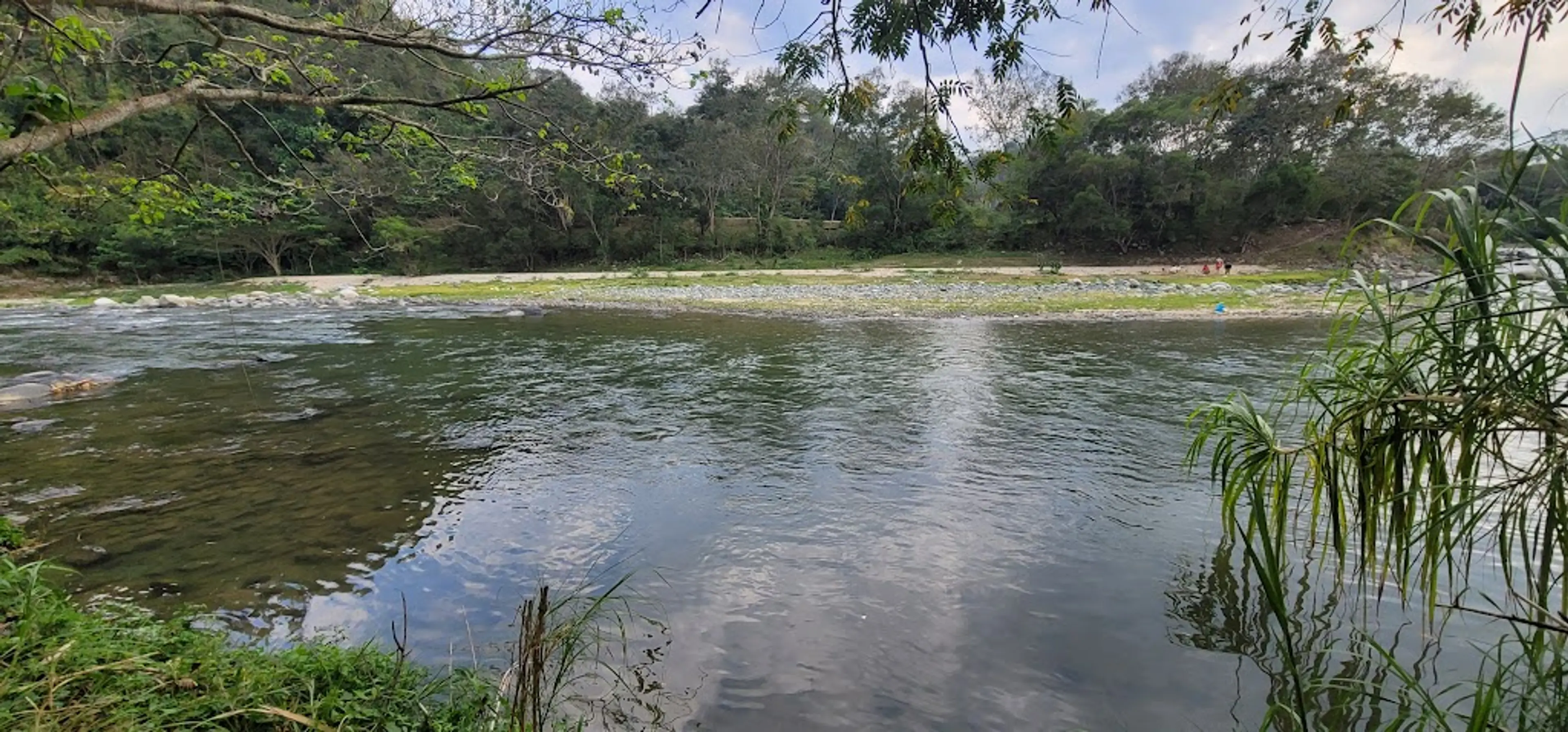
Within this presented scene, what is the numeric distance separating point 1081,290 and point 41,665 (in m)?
30.2

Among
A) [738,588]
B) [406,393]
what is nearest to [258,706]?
[738,588]

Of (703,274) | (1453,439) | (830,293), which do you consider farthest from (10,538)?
(703,274)

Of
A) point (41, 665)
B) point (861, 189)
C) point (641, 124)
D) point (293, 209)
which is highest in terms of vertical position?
point (641, 124)

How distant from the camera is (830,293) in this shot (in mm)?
29203

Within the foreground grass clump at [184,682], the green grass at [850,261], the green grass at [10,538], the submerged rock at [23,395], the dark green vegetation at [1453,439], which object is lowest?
the submerged rock at [23,395]

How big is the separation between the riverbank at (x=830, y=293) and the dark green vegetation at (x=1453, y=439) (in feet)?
62.2

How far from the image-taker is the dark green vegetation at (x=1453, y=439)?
236 cm

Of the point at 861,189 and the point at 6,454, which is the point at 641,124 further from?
the point at 6,454

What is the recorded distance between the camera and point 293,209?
6312mm

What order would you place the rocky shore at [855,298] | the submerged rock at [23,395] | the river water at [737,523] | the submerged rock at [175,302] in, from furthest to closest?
the submerged rock at [175,302], the rocky shore at [855,298], the submerged rock at [23,395], the river water at [737,523]

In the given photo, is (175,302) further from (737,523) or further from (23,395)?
(737,523)

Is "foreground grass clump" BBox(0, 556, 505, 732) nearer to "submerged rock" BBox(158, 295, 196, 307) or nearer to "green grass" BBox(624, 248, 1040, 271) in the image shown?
"submerged rock" BBox(158, 295, 196, 307)

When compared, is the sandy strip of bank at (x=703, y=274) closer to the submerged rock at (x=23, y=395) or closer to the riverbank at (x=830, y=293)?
the riverbank at (x=830, y=293)

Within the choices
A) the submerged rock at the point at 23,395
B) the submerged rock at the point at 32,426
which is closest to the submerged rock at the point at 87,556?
the submerged rock at the point at 32,426
